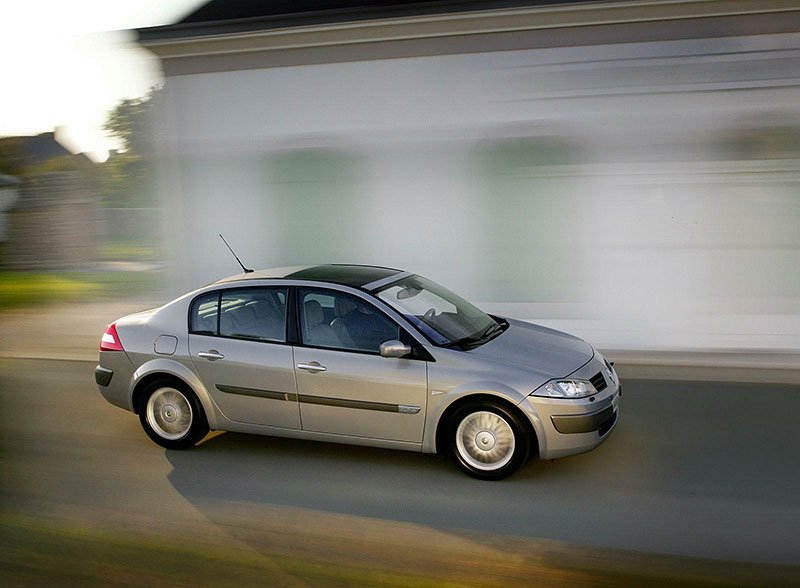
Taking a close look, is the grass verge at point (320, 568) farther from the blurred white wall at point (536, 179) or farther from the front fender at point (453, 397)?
the blurred white wall at point (536, 179)

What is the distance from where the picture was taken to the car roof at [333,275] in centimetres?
587

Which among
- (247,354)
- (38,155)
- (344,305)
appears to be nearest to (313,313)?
(344,305)

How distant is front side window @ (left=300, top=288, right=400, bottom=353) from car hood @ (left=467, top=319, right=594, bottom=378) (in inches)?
25.1

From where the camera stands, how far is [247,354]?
18.8 ft

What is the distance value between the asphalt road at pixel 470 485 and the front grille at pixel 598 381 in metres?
0.54

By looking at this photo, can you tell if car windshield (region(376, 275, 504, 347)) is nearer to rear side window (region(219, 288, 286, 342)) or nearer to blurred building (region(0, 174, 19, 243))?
rear side window (region(219, 288, 286, 342))

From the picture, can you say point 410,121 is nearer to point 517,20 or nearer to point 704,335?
point 517,20

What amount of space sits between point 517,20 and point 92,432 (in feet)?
20.3

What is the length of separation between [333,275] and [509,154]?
176 inches

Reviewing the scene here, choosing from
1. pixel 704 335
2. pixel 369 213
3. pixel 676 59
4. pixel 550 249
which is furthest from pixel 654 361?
pixel 369 213

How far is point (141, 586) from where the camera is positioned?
12.9 ft

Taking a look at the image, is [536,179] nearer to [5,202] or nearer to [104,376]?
[104,376]

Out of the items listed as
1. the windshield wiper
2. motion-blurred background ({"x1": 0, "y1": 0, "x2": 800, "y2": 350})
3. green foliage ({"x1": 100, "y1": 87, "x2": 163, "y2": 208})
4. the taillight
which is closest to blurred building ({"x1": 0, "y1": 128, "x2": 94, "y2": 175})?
green foliage ({"x1": 100, "y1": 87, "x2": 163, "y2": 208})

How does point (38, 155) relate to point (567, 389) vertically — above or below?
above
